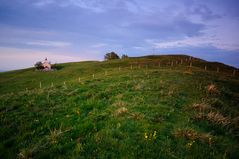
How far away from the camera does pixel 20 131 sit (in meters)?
8.67

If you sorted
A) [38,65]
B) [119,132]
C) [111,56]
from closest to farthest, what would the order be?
[119,132], [38,65], [111,56]

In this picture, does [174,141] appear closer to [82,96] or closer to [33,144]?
[33,144]

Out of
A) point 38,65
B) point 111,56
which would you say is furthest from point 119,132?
point 111,56

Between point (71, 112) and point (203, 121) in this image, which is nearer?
point (203, 121)

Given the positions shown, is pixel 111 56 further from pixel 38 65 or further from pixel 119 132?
pixel 119 132

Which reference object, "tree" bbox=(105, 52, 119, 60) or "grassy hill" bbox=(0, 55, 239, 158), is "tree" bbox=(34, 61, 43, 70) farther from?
"grassy hill" bbox=(0, 55, 239, 158)

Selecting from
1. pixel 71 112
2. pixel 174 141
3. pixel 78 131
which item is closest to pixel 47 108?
pixel 71 112

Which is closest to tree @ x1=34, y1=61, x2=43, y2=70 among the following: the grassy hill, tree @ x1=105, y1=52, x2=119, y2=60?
tree @ x1=105, y1=52, x2=119, y2=60

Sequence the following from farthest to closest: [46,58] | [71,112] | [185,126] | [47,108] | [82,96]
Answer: [46,58], [82,96], [47,108], [71,112], [185,126]

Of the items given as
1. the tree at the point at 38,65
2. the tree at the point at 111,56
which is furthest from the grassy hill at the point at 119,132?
the tree at the point at 111,56

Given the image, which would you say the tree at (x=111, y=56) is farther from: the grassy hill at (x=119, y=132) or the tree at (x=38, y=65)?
the grassy hill at (x=119, y=132)

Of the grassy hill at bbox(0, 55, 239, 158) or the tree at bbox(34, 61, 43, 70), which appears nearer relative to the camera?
the grassy hill at bbox(0, 55, 239, 158)

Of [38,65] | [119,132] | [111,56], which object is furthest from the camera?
[111,56]

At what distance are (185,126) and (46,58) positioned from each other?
299 feet
